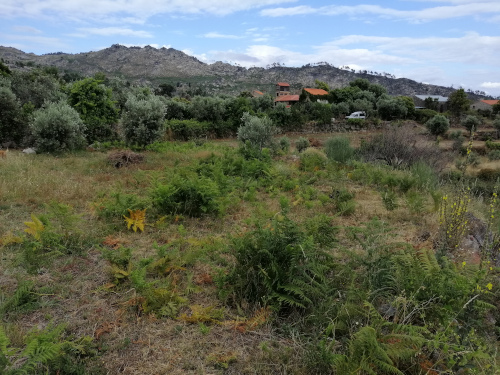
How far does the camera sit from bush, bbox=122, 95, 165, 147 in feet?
37.9

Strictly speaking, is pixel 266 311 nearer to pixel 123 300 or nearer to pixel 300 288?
pixel 300 288

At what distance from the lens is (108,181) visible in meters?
7.45

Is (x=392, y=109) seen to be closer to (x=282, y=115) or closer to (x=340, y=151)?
(x=282, y=115)

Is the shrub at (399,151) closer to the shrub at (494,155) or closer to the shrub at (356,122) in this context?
the shrub at (494,155)

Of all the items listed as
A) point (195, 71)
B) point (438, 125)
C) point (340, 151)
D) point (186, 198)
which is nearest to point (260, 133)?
point (340, 151)

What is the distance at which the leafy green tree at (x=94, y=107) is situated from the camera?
13043 millimetres

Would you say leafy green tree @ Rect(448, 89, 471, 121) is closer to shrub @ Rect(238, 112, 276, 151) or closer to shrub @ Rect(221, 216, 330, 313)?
shrub @ Rect(238, 112, 276, 151)

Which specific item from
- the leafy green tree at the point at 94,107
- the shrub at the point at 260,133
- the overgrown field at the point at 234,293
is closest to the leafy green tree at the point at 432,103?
the shrub at the point at 260,133

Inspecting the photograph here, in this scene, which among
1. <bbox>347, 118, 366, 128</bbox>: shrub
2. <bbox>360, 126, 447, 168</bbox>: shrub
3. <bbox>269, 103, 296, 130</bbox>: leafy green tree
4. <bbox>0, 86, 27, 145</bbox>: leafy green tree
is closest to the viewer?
<bbox>360, 126, 447, 168</bbox>: shrub

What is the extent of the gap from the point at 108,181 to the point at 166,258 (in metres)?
4.54

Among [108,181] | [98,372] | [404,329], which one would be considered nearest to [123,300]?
[98,372]

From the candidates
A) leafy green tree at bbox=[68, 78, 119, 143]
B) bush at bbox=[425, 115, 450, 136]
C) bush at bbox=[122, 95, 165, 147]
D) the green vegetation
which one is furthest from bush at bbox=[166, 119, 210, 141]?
bush at bbox=[425, 115, 450, 136]

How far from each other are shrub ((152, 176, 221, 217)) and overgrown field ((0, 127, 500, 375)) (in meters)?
0.03

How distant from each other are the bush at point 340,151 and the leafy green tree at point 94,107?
9125mm
